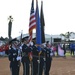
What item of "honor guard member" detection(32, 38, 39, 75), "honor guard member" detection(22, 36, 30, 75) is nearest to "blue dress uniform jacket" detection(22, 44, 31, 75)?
"honor guard member" detection(22, 36, 30, 75)

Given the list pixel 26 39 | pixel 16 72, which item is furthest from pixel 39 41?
pixel 16 72

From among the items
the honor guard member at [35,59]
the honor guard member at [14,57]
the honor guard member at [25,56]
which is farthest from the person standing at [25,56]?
the honor guard member at [35,59]

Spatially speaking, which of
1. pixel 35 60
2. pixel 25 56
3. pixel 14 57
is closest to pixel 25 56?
pixel 25 56

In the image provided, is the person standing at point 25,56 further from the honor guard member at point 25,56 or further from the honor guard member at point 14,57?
the honor guard member at point 14,57

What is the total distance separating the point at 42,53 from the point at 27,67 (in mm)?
1324

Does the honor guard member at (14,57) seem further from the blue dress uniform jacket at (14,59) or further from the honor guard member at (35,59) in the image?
the honor guard member at (35,59)

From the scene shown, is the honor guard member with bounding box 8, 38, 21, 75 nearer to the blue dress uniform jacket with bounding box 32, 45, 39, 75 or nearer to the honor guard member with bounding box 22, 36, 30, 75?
the honor guard member with bounding box 22, 36, 30, 75

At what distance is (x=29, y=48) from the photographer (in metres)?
12.8

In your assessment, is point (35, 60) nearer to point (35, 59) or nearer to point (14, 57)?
point (35, 59)

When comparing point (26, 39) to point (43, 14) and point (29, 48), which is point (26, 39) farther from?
point (43, 14)

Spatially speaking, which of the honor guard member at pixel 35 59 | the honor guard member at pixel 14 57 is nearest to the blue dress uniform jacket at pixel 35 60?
the honor guard member at pixel 35 59

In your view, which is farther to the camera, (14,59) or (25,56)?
(25,56)

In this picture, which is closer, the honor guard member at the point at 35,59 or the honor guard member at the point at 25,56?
the honor guard member at the point at 25,56

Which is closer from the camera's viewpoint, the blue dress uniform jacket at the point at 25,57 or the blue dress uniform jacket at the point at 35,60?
the blue dress uniform jacket at the point at 25,57
